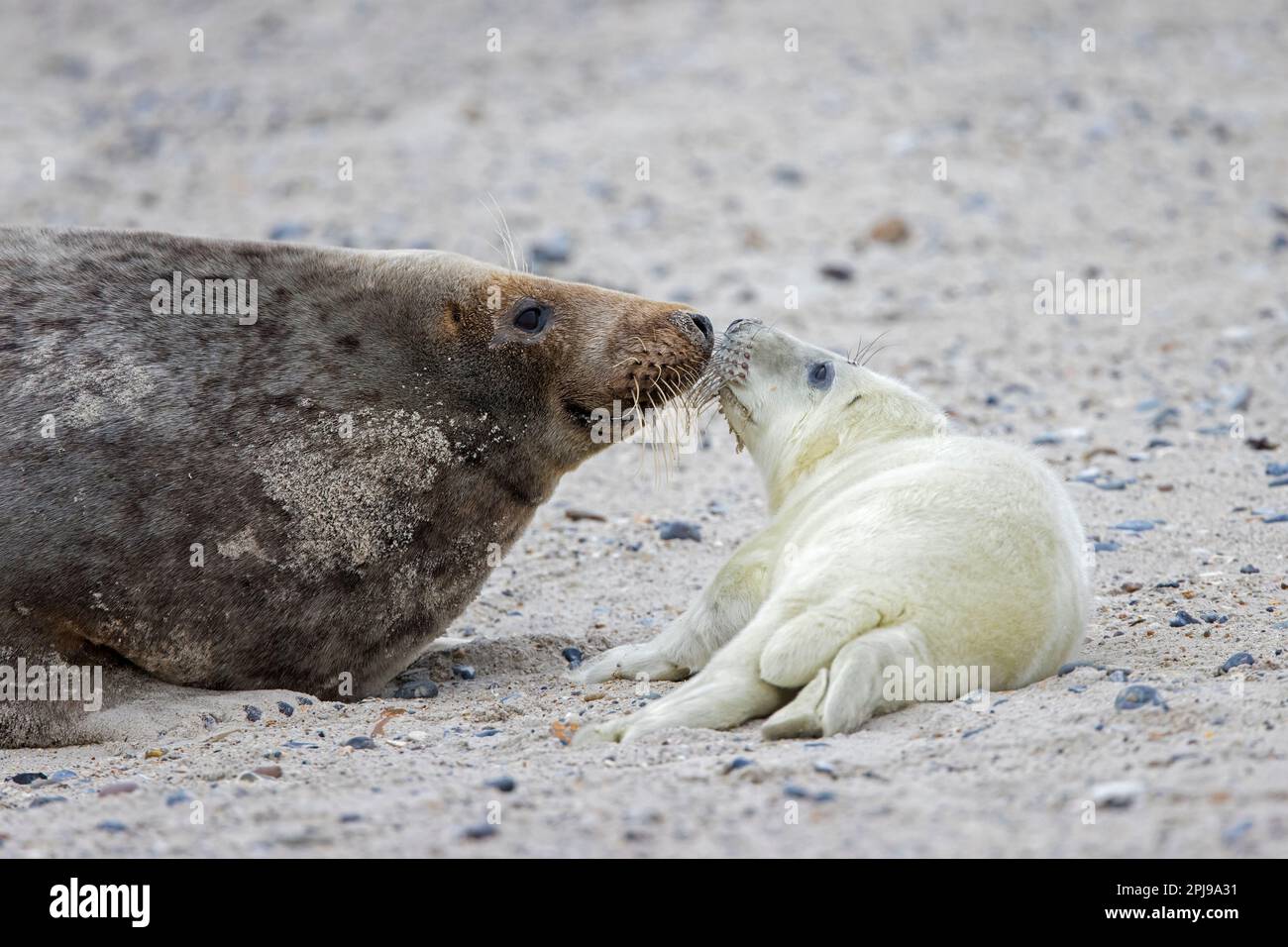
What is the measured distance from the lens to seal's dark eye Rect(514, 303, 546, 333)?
4.92 meters

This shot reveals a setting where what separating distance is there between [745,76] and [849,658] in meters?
9.77

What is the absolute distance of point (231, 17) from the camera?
14.6m

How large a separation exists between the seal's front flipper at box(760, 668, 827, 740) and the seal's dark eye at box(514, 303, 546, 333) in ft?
5.44

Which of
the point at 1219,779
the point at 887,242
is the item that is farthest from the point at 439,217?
the point at 1219,779

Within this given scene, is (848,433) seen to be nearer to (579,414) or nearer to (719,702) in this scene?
(579,414)

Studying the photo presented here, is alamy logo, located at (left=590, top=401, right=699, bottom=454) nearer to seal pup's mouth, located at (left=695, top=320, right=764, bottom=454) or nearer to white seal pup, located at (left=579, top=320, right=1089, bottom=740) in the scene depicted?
seal pup's mouth, located at (left=695, top=320, right=764, bottom=454)

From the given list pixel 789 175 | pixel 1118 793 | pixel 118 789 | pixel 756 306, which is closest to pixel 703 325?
pixel 118 789

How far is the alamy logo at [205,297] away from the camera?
15.8 feet

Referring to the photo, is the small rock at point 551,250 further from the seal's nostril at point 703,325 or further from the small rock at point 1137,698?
the small rock at point 1137,698

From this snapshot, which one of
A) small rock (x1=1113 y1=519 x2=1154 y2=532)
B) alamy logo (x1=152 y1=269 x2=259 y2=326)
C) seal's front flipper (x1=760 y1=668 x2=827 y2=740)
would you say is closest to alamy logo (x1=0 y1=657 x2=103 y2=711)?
alamy logo (x1=152 y1=269 x2=259 y2=326)

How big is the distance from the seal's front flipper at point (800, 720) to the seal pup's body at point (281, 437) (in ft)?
4.62

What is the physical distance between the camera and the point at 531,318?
4.94m

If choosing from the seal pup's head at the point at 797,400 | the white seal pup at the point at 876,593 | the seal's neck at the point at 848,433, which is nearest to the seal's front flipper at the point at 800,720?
the white seal pup at the point at 876,593

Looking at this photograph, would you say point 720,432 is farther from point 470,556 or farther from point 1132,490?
point 470,556
